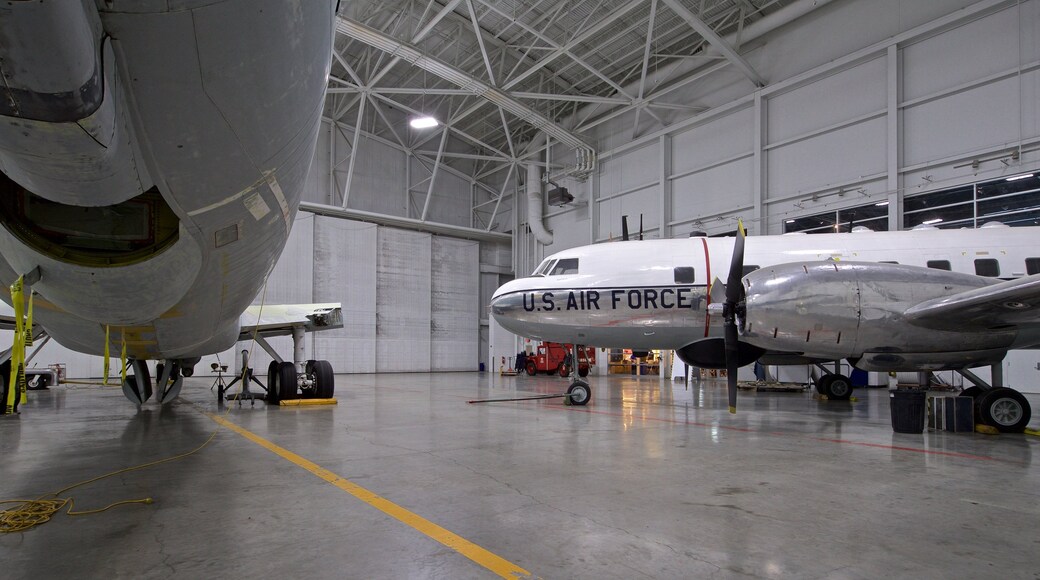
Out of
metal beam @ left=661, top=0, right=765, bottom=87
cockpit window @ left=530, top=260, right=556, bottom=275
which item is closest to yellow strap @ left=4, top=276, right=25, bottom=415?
cockpit window @ left=530, top=260, right=556, bottom=275

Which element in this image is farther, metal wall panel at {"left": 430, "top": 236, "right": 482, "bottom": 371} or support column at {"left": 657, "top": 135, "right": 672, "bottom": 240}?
metal wall panel at {"left": 430, "top": 236, "right": 482, "bottom": 371}

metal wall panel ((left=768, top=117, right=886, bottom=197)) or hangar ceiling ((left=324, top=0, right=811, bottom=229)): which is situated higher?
hangar ceiling ((left=324, top=0, right=811, bottom=229))

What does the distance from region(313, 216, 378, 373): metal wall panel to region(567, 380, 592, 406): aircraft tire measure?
2160 centimetres

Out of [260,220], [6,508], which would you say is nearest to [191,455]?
[6,508]

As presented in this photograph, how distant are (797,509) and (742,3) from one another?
23.3 meters

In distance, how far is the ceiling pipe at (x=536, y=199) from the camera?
111 feet

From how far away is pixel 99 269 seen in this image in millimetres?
3842

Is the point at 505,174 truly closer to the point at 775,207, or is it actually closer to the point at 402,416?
the point at 775,207

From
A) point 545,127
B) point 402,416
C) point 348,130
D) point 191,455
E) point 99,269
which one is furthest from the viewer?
point 348,130

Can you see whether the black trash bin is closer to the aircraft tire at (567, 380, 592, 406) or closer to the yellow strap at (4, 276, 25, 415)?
the aircraft tire at (567, 380, 592, 406)

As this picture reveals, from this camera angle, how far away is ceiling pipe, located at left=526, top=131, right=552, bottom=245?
33.9 metres

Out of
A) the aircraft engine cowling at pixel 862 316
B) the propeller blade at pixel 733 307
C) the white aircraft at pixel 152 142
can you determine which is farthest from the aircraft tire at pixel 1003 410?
the white aircraft at pixel 152 142

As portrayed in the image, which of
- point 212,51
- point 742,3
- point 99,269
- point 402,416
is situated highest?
point 742,3

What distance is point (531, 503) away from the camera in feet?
14.4
